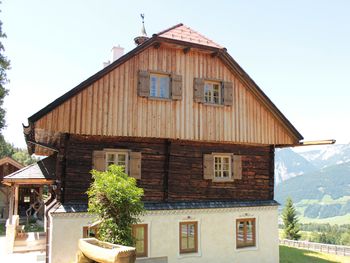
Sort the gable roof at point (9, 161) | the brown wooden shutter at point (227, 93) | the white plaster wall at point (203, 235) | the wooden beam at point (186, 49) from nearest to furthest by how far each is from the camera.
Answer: the white plaster wall at point (203, 235), the wooden beam at point (186, 49), the brown wooden shutter at point (227, 93), the gable roof at point (9, 161)

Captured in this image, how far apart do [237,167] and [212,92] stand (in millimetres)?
3219

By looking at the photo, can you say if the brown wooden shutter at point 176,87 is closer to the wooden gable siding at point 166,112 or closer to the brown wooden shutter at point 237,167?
the wooden gable siding at point 166,112

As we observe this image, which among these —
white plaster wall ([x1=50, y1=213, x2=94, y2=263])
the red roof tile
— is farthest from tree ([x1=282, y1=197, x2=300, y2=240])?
white plaster wall ([x1=50, y1=213, x2=94, y2=263])

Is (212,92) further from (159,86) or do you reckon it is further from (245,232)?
(245,232)

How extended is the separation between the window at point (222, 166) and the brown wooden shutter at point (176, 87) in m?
3.00

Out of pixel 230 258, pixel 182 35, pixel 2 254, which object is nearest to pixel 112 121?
pixel 182 35

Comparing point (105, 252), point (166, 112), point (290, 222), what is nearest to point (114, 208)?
point (105, 252)

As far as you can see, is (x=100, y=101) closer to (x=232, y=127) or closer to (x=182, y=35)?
(x=182, y=35)

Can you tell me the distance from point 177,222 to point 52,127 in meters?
5.63

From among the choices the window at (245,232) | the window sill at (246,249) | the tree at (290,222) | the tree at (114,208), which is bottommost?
the tree at (290,222)

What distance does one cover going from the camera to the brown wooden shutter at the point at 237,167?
15406 millimetres

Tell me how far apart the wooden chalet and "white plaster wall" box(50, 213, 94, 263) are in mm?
32

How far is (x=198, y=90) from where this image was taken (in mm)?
14656

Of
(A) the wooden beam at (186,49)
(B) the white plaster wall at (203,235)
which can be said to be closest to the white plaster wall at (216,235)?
(B) the white plaster wall at (203,235)
